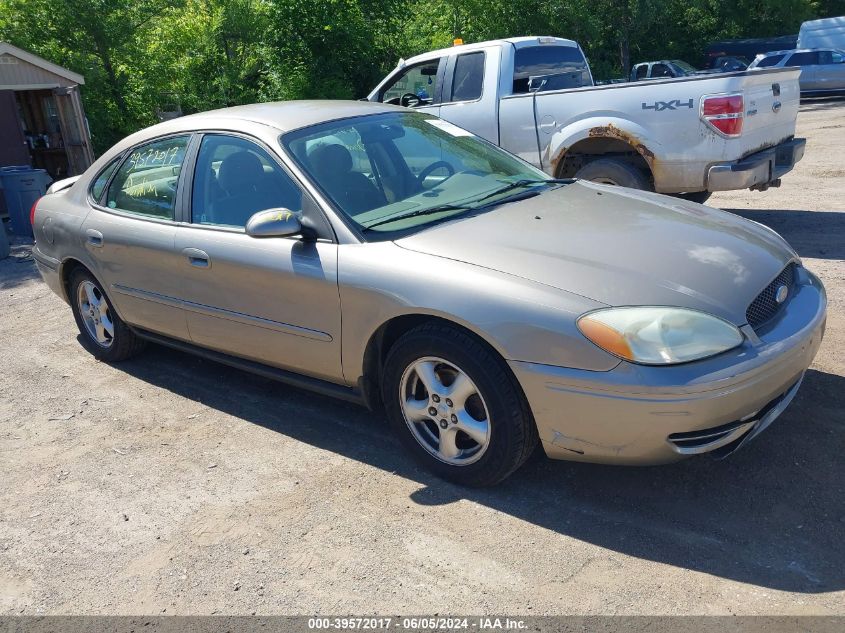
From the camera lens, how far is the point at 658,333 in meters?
3.02

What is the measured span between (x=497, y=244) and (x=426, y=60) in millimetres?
5783

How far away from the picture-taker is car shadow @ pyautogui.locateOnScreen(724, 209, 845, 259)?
22.6 feet

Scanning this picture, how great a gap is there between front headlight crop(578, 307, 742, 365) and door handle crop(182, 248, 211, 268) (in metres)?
2.18

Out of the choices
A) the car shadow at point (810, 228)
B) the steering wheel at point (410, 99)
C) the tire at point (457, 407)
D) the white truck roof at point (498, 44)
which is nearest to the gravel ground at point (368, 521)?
the tire at point (457, 407)

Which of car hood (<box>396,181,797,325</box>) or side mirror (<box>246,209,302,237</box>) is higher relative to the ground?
side mirror (<box>246,209,302,237</box>)

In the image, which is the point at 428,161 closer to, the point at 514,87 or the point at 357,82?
the point at 514,87

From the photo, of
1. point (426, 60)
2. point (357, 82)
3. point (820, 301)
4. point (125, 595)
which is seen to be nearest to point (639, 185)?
point (426, 60)

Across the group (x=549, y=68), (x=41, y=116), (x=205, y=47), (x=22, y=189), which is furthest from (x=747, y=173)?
(x=205, y=47)

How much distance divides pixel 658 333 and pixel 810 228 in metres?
5.62

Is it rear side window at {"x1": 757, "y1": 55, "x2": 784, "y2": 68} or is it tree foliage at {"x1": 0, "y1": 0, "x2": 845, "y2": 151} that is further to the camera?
rear side window at {"x1": 757, "y1": 55, "x2": 784, "y2": 68}

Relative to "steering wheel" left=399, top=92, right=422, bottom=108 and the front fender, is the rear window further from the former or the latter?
the front fender

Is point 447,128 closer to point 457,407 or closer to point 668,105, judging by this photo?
point 457,407

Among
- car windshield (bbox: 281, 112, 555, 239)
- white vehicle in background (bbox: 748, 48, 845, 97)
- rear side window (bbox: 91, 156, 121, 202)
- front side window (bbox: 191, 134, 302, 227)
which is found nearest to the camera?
car windshield (bbox: 281, 112, 555, 239)

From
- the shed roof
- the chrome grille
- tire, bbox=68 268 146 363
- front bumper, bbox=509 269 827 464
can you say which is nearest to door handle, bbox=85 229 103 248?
tire, bbox=68 268 146 363
